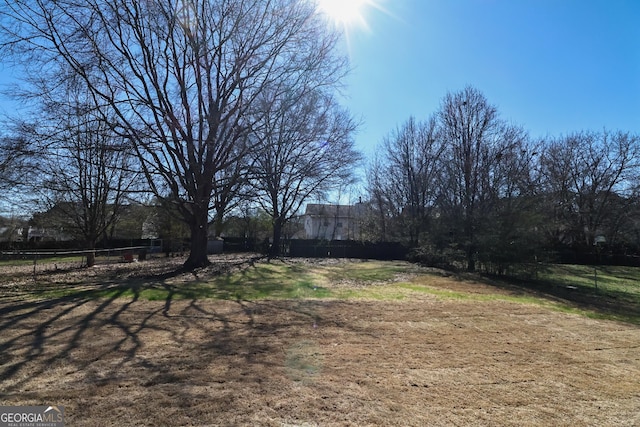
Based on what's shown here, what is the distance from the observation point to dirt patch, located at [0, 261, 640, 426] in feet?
11.8

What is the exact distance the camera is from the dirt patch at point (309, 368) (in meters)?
3.59

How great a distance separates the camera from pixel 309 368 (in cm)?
479

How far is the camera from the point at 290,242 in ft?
128

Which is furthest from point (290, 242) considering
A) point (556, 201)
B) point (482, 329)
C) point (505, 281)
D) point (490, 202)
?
point (482, 329)

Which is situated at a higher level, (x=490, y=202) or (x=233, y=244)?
(x=490, y=202)

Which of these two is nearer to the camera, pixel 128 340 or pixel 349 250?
pixel 128 340

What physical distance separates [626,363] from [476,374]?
2860mm

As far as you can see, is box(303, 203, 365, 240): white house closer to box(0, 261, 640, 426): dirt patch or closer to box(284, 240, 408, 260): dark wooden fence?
box(284, 240, 408, 260): dark wooden fence

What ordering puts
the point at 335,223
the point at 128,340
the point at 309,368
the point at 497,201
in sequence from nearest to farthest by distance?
the point at 309,368 < the point at 128,340 < the point at 497,201 < the point at 335,223

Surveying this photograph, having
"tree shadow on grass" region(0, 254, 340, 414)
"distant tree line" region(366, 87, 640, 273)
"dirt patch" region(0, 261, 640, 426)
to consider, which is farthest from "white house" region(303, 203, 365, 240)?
"dirt patch" region(0, 261, 640, 426)

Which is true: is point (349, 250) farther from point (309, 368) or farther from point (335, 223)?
point (309, 368)

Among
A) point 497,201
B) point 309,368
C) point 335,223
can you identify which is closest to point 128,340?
point 309,368

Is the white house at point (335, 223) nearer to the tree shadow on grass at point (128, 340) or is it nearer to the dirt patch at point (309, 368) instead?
the tree shadow on grass at point (128, 340)

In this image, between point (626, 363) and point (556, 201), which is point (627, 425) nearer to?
point (626, 363)
